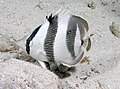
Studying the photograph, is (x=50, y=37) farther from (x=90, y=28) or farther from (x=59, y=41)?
(x=90, y=28)

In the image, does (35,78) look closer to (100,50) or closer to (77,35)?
(77,35)

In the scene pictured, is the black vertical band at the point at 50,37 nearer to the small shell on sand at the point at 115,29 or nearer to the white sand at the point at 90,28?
the white sand at the point at 90,28

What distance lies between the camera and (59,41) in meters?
2.14

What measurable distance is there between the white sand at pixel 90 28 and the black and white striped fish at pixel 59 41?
195 millimetres

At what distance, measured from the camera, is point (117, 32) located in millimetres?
2988

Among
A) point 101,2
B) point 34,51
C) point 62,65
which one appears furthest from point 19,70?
point 101,2

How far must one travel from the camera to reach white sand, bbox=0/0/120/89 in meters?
2.27

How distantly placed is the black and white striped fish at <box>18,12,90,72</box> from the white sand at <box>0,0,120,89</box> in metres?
0.20

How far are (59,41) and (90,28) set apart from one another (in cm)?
94

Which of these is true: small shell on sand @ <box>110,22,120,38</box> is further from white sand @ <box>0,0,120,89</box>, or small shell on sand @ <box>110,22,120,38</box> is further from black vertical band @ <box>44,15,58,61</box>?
black vertical band @ <box>44,15,58,61</box>

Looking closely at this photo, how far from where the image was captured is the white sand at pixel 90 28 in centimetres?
227

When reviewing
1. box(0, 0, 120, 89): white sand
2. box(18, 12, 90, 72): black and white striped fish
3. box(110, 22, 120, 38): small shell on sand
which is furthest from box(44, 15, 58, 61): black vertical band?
box(110, 22, 120, 38): small shell on sand

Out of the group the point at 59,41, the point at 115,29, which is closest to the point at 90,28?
the point at 115,29

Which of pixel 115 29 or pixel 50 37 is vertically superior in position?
pixel 50 37
